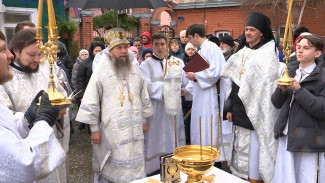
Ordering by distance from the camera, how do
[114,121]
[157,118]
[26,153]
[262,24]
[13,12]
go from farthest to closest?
[13,12], [157,118], [262,24], [114,121], [26,153]

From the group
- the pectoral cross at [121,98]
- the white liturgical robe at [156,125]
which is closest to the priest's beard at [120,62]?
the pectoral cross at [121,98]

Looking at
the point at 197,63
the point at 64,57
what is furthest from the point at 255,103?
the point at 64,57

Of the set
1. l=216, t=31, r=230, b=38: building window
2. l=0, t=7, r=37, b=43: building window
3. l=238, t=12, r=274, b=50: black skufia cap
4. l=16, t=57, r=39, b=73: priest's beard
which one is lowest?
l=16, t=57, r=39, b=73: priest's beard

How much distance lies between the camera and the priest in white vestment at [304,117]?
9.50ft

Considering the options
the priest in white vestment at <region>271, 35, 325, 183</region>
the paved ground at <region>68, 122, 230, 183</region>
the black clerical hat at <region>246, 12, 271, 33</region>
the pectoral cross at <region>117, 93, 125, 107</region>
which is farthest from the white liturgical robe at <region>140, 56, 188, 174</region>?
the priest in white vestment at <region>271, 35, 325, 183</region>

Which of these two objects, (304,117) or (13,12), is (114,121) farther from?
(13,12)

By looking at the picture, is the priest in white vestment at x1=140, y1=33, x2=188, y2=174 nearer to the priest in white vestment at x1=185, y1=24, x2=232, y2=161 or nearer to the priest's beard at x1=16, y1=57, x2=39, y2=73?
the priest in white vestment at x1=185, y1=24, x2=232, y2=161

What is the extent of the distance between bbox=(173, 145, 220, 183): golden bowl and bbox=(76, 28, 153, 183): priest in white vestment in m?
1.52

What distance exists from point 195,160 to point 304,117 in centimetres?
168

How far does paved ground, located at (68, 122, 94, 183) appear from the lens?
15.0 feet

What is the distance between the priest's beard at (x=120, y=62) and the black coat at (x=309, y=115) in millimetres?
1697

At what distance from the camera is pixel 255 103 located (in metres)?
3.51

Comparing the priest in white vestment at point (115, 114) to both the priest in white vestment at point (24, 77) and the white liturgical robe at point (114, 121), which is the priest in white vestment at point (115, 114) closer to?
the white liturgical robe at point (114, 121)

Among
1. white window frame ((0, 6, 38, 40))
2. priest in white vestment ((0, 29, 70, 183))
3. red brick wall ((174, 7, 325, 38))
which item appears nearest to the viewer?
priest in white vestment ((0, 29, 70, 183))
